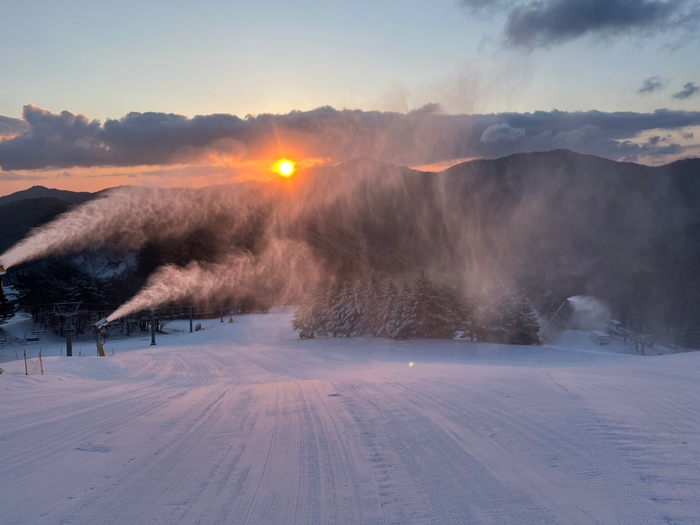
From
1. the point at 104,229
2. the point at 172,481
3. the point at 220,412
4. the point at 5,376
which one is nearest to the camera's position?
the point at 172,481

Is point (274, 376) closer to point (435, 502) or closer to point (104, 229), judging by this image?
point (435, 502)

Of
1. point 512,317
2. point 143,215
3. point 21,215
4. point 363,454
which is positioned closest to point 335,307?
point 512,317

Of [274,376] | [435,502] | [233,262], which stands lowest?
[274,376]

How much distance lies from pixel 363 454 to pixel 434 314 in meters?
34.9

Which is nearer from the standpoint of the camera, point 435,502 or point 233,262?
point 435,502

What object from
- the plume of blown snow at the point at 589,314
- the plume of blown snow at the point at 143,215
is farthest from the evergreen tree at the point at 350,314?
the plume of blown snow at the point at 589,314

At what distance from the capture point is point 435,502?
5.29 meters

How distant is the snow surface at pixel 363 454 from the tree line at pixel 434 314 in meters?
26.9

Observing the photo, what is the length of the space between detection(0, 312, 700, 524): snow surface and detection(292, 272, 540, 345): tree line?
2694 cm

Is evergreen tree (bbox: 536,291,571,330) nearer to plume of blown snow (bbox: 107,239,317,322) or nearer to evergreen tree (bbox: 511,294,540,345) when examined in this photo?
evergreen tree (bbox: 511,294,540,345)

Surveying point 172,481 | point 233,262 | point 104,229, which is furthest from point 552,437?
point 233,262

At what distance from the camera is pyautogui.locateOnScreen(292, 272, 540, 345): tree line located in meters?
39.9

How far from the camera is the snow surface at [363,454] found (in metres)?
5.17

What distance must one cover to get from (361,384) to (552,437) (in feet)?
23.0
